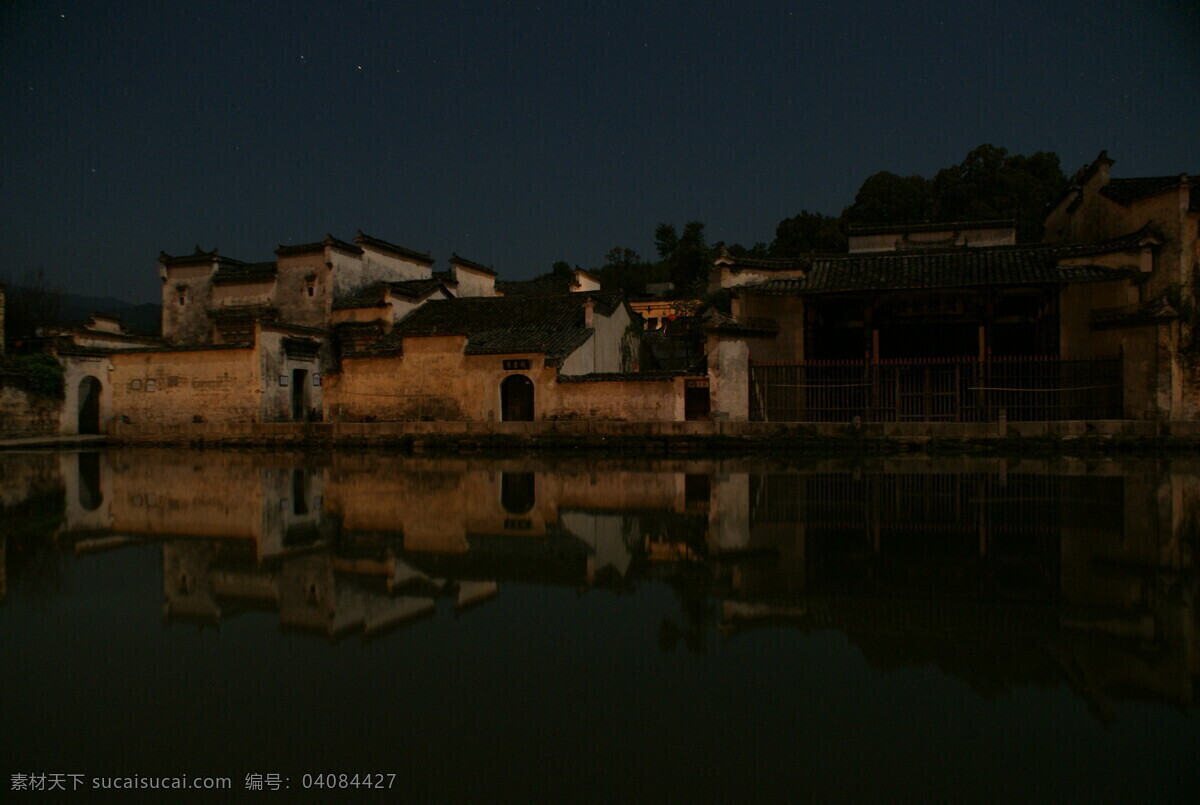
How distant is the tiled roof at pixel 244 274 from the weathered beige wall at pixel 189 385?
5.67 metres

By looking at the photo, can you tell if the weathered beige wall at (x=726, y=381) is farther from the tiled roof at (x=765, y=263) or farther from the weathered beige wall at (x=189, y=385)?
the weathered beige wall at (x=189, y=385)

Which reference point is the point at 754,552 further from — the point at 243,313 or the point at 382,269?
the point at 243,313

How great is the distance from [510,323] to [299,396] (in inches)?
317

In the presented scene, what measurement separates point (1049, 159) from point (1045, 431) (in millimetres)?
32229

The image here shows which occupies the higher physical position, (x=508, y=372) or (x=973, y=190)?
(x=973, y=190)

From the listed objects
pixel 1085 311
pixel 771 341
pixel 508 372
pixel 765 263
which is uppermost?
pixel 765 263

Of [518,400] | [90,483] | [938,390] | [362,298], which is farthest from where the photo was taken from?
[362,298]

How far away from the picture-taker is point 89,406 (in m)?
29.9

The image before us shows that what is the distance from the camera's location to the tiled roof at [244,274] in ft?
100

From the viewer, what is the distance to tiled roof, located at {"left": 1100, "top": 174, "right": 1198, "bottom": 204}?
68.5ft

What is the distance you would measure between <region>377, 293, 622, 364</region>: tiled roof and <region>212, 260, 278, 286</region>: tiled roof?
620 cm

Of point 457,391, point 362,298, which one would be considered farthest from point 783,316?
point 362,298

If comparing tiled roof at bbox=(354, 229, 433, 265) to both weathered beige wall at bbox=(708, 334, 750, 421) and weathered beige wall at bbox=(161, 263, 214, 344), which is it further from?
weathered beige wall at bbox=(708, 334, 750, 421)

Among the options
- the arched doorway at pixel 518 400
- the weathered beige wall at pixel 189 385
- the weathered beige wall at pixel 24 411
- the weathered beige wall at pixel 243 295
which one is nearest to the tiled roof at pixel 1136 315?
the arched doorway at pixel 518 400
